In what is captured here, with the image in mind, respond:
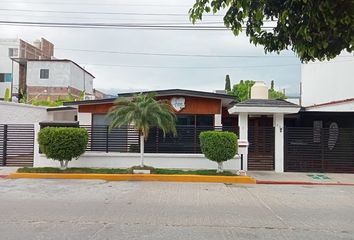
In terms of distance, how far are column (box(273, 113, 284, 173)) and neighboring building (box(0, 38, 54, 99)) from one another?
49.1m

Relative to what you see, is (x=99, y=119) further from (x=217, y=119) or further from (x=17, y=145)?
(x=217, y=119)

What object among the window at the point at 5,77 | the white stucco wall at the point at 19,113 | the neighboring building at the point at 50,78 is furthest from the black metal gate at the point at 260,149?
the window at the point at 5,77

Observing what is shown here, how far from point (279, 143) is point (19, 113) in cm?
1462

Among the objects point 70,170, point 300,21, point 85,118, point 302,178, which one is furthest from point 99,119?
point 300,21

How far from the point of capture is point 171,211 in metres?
10.2

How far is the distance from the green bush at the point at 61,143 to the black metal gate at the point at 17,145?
9.48 ft

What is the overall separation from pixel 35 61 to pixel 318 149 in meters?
45.6

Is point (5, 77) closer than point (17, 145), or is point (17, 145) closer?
point (17, 145)

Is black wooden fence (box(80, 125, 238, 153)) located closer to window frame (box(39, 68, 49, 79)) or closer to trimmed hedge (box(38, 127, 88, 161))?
trimmed hedge (box(38, 127, 88, 161))

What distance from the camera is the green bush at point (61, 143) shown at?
56.5 feet

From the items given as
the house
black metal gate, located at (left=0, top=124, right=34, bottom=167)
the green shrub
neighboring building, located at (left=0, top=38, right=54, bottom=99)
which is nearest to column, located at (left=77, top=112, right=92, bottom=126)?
black metal gate, located at (left=0, top=124, right=34, bottom=167)

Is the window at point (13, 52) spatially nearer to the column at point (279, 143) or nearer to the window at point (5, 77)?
the window at point (5, 77)

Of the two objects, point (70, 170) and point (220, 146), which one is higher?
point (220, 146)

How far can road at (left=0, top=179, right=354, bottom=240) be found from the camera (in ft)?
25.9
